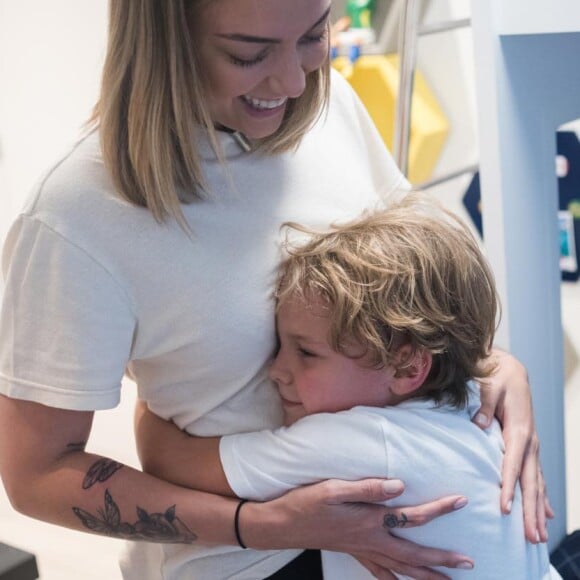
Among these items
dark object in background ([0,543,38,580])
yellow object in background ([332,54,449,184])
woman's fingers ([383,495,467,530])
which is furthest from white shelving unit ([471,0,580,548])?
yellow object in background ([332,54,449,184])

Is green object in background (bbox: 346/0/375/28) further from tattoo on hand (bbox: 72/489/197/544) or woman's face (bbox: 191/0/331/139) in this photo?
tattoo on hand (bbox: 72/489/197/544)

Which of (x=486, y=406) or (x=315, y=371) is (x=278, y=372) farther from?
(x=486, y=406)

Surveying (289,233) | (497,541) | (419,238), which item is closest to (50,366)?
(289,233)

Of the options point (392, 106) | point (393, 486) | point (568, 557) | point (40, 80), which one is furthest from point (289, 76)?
point (40, 80)

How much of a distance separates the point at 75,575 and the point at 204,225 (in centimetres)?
174

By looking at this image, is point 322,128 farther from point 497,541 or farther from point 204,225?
point 497,541

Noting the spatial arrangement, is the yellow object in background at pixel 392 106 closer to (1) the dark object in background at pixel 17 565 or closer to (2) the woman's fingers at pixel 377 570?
(2) the woman's fingers at pixel 377 570

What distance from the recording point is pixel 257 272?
1105 millimetres

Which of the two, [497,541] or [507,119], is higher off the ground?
[507,119]

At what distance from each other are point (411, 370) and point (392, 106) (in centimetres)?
159

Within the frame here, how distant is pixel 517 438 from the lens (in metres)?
1.20

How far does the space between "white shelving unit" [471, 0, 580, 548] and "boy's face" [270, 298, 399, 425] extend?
43cm

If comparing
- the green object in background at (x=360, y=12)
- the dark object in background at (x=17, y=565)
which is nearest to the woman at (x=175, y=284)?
the dark object in background at (x=17, y=565)

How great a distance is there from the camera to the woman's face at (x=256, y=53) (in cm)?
99
